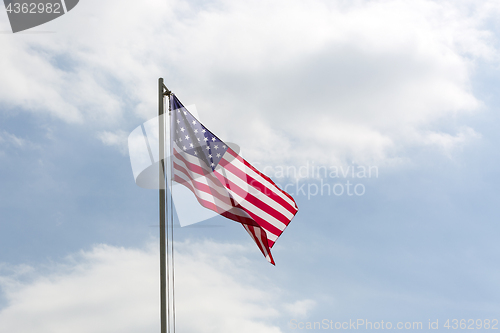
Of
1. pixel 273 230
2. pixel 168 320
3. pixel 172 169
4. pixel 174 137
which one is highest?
pixel 174 137

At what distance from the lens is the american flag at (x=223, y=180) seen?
12719 millimetres

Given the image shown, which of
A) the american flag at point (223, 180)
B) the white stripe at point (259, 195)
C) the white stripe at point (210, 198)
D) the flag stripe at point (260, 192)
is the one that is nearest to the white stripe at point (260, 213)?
the american flag at point (223, 180)

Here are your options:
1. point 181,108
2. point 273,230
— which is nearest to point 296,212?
point 273,230

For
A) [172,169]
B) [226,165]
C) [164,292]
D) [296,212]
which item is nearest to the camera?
[164,292]

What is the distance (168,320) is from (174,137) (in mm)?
4938

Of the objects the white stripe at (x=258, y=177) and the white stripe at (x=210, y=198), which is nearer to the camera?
the white stripe at (x=210, y=198)

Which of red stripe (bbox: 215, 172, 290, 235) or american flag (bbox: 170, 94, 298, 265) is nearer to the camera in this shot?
american flag (bbox: 170, 94, 298, 265)

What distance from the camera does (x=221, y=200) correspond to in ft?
42.3

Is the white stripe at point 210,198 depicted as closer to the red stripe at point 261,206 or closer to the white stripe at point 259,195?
the red stripe at point 261,206

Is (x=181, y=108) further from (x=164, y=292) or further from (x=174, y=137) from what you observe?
(x=164, y=292)

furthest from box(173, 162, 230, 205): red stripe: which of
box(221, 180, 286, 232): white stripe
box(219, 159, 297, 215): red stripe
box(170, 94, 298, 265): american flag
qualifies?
box(219, 159, 297, 215): red stripe

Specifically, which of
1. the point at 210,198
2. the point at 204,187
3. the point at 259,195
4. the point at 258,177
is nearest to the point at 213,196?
the point at 210,198

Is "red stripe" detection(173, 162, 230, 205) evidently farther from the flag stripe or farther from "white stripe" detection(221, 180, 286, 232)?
the flag stripe

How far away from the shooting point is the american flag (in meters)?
12.7
